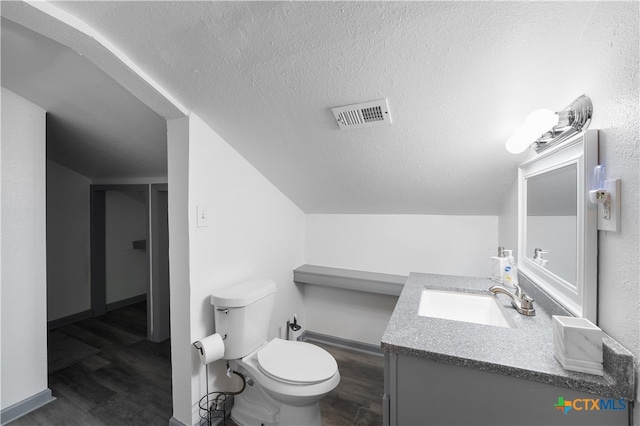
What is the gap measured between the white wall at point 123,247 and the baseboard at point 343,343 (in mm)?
2265

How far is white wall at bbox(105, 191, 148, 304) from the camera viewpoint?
318cm

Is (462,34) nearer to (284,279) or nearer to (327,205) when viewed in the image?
(327,205)

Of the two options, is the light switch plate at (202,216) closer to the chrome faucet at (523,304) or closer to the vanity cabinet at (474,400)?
the vanity cabinet at (474,400)

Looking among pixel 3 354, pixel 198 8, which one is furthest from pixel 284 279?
pixel 198 8

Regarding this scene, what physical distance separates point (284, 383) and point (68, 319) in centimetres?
295

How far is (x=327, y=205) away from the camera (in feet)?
7.68

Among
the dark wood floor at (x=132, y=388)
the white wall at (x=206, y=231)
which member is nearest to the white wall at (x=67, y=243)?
the dark wood floor at (x=132, y=388)

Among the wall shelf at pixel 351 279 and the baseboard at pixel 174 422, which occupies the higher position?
the wall shelf at pixel 351 279

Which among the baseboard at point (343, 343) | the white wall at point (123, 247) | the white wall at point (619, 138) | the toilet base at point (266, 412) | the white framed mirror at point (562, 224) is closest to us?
the white wall at point (619, 138)

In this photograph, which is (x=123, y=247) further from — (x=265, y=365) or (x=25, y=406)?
(x=265, y=365)

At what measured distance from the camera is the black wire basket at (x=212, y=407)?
1511mm

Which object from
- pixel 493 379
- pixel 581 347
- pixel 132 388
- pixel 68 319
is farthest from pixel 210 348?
pixel 68 319

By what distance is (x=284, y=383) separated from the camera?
1.31m

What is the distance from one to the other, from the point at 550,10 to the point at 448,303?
53.2 inches
